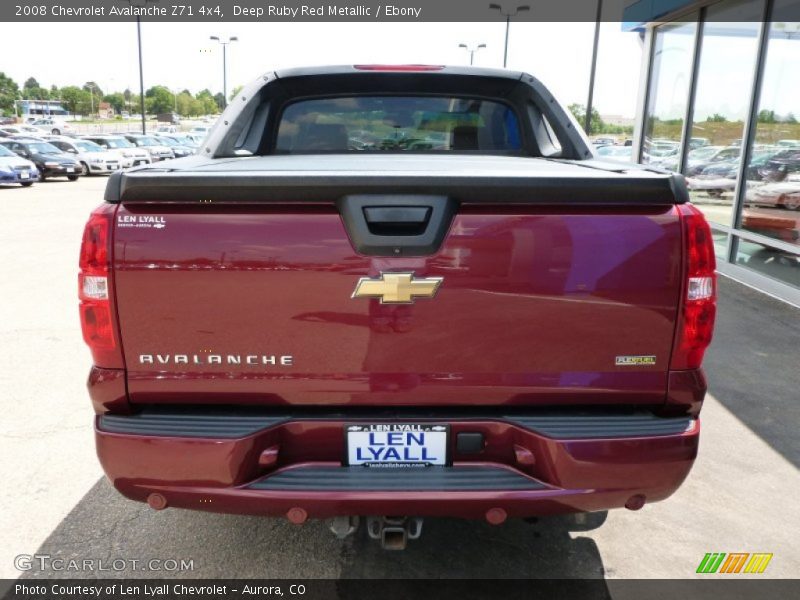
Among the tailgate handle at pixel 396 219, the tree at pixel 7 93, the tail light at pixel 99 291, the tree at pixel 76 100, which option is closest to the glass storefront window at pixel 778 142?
the tailgate handle at pixel 396 219

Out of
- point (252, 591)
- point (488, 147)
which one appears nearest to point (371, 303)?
point (252, 591)

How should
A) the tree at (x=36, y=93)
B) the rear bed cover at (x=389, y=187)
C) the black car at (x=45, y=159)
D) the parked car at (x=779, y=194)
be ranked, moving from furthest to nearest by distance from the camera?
the tree at (x=36, y=93)
the black car at (x=45, y=159)
the parked car at (x=779, y=194)
the rear bed cover at (x=389, y=187)

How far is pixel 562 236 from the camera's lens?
209cm

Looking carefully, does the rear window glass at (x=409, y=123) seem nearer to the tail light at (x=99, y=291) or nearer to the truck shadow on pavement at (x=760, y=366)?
the tail light at (x=99, y=291)

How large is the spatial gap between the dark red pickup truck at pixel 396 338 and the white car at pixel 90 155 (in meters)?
27.9

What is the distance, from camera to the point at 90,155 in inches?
1077

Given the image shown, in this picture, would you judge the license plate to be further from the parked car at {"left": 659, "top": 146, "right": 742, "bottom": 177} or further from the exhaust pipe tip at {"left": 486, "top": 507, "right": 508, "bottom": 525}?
the parked car at {"left": 659, "top": 146, "right": 742, "bottom": 177}

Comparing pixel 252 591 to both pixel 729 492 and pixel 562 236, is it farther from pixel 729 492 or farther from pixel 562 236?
pixel 729 492

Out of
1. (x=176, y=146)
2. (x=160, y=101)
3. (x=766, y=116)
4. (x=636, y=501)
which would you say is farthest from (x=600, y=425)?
(x=160, y=101)

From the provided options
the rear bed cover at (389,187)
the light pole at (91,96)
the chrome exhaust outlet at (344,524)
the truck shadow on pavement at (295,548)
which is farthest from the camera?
the light pole at (91,96)

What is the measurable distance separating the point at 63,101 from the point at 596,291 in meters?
144

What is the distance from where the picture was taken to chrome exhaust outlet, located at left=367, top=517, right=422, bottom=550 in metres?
2.32

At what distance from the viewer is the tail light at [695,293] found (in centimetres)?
213

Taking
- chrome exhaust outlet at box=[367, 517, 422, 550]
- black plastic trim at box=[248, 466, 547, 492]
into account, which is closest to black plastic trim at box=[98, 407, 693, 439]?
black plastic trim at box=[248, 466, 547, 492]
